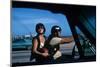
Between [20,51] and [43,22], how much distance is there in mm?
418

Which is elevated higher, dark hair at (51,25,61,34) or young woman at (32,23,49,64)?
dark hair at (51,25,61,34)

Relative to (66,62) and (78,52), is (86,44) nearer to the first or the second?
(78,52)

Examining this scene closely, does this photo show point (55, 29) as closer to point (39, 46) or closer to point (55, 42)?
point (55, 42)

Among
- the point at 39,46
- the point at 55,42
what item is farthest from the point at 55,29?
the point at 39,46

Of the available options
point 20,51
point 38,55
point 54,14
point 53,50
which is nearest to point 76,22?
point 54,14

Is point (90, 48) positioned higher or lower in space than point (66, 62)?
higher

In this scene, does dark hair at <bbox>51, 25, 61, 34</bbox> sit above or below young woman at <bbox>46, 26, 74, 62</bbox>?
above

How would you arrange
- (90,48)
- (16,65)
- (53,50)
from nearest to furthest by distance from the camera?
(16,65) → (53,50) → (90,48)

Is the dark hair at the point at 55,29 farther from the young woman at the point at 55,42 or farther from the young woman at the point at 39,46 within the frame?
the young woman at the point at 39,46

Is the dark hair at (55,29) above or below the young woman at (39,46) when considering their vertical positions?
above

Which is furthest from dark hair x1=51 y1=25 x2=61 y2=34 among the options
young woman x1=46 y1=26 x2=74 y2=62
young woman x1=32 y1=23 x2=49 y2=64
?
young woman x1=32 y1=23 x2=49 y2=64

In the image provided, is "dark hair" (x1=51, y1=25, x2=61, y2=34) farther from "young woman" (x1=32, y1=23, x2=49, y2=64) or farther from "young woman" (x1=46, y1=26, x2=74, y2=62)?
"young woman" (x1=32, y1=23, x2=49, y2=64)

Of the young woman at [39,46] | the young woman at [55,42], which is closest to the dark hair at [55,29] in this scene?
the young woman at [55,42]

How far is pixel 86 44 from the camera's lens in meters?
2.48
